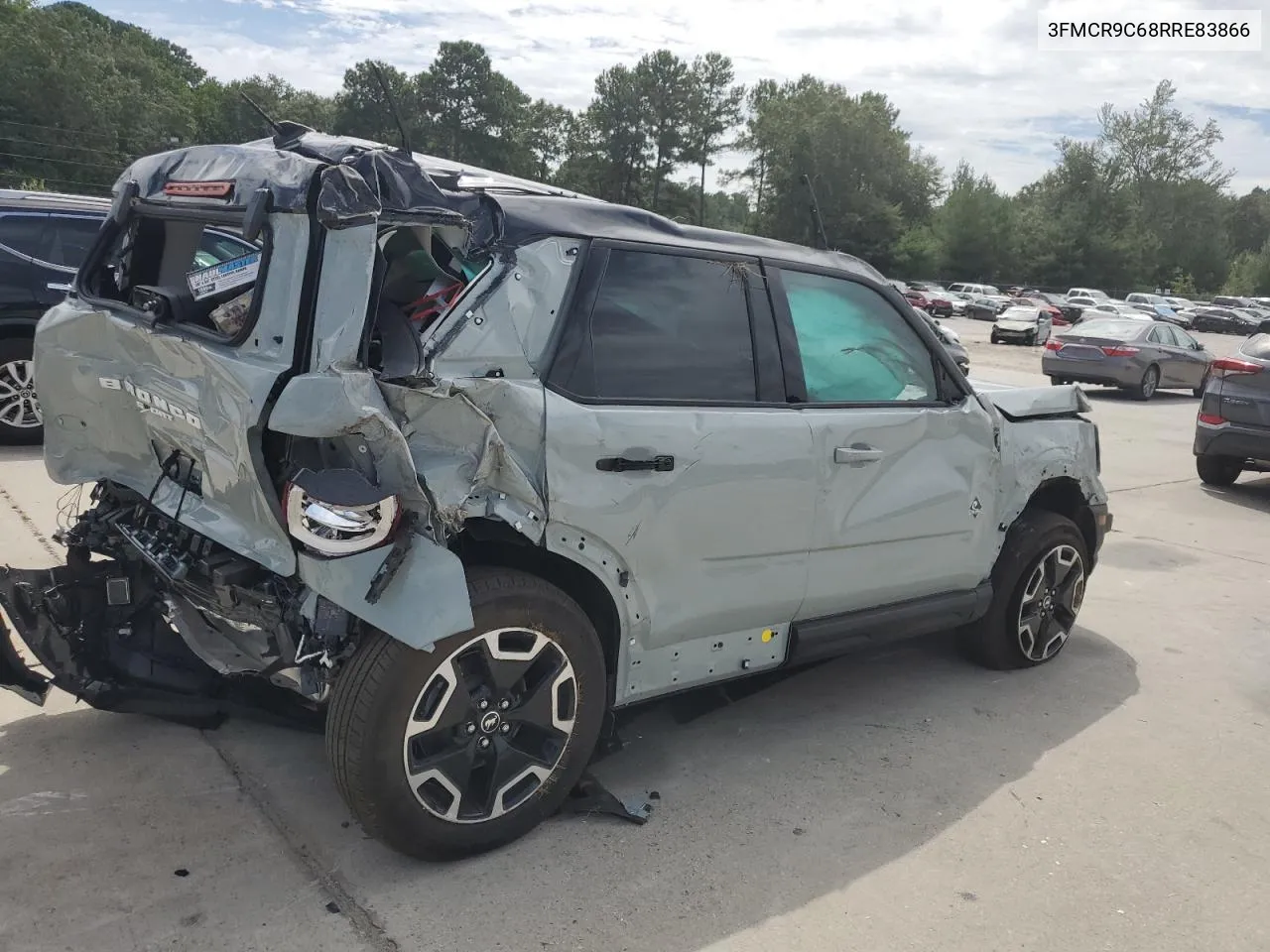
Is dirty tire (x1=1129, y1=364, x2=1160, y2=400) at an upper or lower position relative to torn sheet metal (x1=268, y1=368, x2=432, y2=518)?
lower

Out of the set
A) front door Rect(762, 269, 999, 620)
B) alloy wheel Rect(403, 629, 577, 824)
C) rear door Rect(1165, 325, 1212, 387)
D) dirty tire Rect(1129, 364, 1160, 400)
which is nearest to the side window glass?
front door Rect(762, 269, 999, 620)

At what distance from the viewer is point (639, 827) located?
10.5ft

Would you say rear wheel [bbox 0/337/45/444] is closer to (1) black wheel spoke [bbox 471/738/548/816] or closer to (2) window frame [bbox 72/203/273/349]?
(2) window frame [bbox 72/203/273/349]

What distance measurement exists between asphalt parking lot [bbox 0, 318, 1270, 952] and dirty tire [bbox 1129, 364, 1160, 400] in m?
14.8

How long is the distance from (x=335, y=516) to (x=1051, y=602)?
348 cm

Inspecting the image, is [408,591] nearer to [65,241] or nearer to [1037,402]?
[1037,402]

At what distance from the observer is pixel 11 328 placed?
7566mm

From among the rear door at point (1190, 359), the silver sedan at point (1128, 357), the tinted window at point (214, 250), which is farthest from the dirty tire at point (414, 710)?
the rear door at point (1190, 359)

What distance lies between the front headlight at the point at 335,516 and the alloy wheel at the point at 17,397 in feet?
20.7

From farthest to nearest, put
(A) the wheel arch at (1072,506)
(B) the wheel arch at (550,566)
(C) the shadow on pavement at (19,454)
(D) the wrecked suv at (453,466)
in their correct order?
(C) the shadow on pavement at (19,454)
(A) the wheel arch at (1072,506)
(B) the wheel arch at (550,566)
(D) the wrecked suv at (453,466)

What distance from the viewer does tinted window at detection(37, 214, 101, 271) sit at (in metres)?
7.81

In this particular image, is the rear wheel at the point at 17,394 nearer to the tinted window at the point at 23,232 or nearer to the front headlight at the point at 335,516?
the tinted window at the point at 23,232

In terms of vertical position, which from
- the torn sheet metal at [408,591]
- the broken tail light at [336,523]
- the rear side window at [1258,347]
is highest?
the rear side window at [1258,347]

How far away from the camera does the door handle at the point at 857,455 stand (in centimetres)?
350
